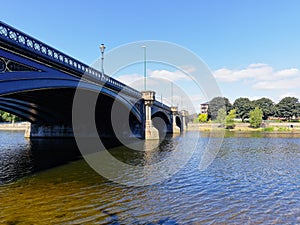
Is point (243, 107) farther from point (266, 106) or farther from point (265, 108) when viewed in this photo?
point (266, 106)

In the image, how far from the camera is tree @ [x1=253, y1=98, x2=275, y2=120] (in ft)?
431

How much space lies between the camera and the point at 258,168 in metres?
18.5

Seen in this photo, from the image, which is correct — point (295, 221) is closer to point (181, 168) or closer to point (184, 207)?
point (184, 207)

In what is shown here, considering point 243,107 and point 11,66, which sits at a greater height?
point 243,107

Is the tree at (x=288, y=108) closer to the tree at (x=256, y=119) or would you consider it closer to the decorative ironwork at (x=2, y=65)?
the tree at (x=256, y=119)

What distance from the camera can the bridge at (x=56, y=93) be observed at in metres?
14.7

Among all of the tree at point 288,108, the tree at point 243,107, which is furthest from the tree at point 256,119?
the tree at point 288,108

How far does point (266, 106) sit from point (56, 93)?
5172 inches

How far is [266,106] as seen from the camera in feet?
442

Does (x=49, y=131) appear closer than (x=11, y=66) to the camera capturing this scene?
No

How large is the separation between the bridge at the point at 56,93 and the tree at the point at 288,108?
99.8 m

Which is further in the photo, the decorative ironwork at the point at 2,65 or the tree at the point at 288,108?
the tree at the point at 288,108

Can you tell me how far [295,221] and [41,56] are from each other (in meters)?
16.9

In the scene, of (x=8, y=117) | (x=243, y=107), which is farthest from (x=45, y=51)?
(x=243, y=107)
